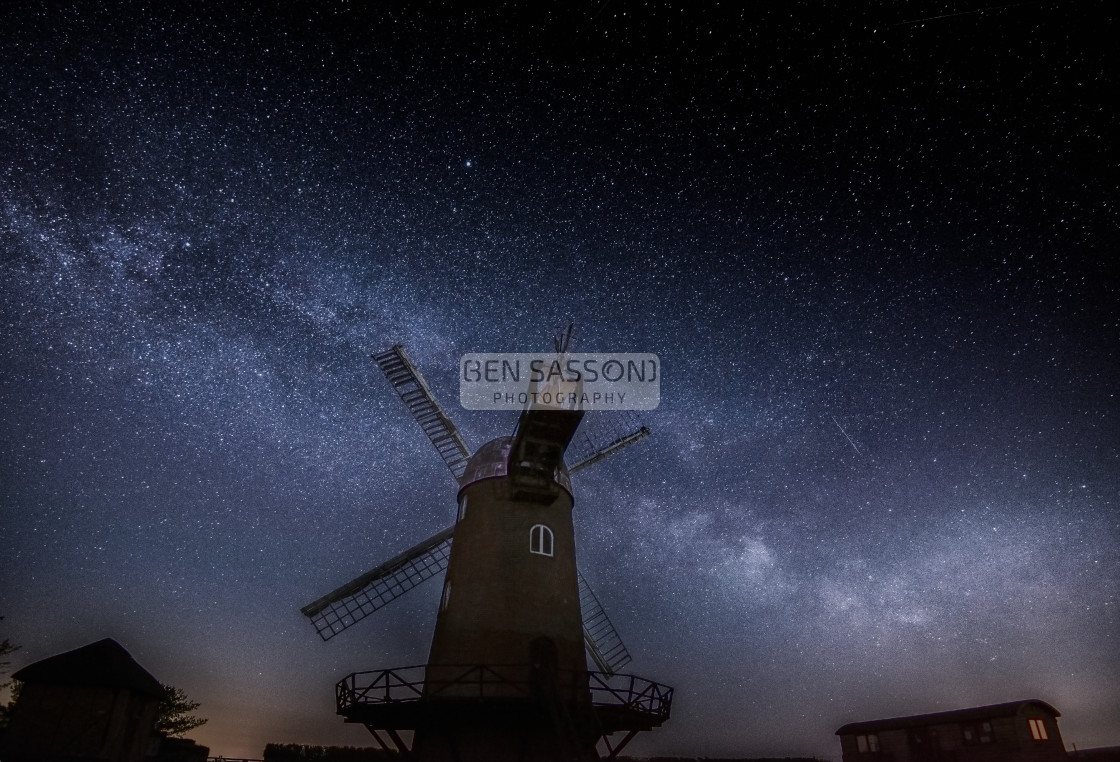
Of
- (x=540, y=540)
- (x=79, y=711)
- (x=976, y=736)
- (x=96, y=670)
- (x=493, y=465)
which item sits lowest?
(x=976, y=736)

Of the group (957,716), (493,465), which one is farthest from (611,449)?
(957,716)

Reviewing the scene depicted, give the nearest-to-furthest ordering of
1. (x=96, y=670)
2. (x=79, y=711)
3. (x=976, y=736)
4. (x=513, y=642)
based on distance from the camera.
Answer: (x=513, y=642), (x=79, y=711), (x=96, y=670), (x=976, y=736)

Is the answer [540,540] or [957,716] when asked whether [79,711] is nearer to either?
[540,540]

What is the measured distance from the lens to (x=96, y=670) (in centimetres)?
2319

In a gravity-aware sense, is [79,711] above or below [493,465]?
below

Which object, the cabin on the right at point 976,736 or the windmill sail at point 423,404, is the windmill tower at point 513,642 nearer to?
the windmill sail at point 423,404

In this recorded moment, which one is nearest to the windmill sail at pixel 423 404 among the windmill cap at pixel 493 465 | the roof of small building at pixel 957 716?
the windmill cap at pixel 493 465

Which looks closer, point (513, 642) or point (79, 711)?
point (513, 642)

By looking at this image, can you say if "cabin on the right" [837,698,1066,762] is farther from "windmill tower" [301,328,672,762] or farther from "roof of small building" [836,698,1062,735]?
"windmill tower" [301,328,672,762]

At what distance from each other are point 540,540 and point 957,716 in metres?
24.9

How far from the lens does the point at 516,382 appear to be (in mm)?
17578

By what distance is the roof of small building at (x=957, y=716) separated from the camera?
86.3ft

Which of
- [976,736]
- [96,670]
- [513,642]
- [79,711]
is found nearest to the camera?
[513,642]

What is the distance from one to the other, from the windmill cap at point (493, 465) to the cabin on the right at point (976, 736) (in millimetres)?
23977
